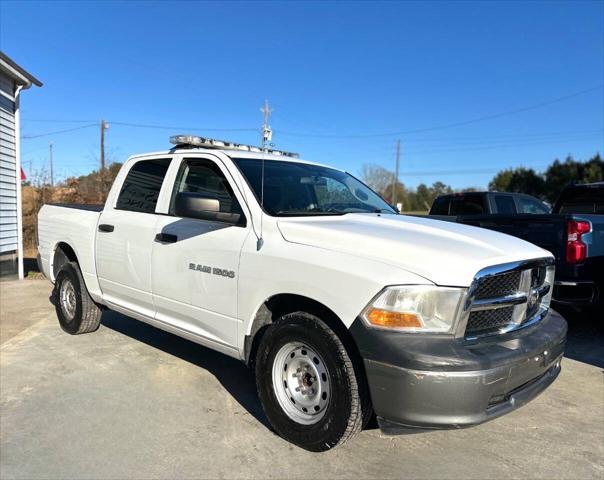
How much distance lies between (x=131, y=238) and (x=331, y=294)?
2.38m

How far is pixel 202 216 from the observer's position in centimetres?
342

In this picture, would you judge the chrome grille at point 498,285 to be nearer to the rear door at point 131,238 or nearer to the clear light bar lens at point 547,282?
the clear light bar lens at point 547,282

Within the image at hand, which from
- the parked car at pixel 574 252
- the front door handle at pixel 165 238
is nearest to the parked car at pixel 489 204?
the parked car at pixel 574 252

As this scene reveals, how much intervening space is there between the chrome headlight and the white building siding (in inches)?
359

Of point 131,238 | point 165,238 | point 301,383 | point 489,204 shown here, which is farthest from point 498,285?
point 489,204

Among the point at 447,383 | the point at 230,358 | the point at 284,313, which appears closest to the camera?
the point at 447,383

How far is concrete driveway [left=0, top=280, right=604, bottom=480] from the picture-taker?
2.93m

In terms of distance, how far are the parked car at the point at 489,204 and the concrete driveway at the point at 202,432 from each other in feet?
18.9

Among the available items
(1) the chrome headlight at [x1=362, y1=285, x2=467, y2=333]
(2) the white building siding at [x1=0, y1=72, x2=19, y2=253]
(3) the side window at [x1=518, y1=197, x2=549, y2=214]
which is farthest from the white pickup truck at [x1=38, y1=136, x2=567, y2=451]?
(3) the side window at [x1=518, y1=197, x2=549, y2=214]

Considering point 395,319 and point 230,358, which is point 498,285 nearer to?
point 395,319

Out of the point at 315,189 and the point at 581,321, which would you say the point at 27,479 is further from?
the point at 581,321

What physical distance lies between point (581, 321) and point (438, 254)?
17.2 feet

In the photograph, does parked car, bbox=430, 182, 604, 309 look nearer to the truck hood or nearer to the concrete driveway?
the concrete driveway

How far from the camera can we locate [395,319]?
2572mm
